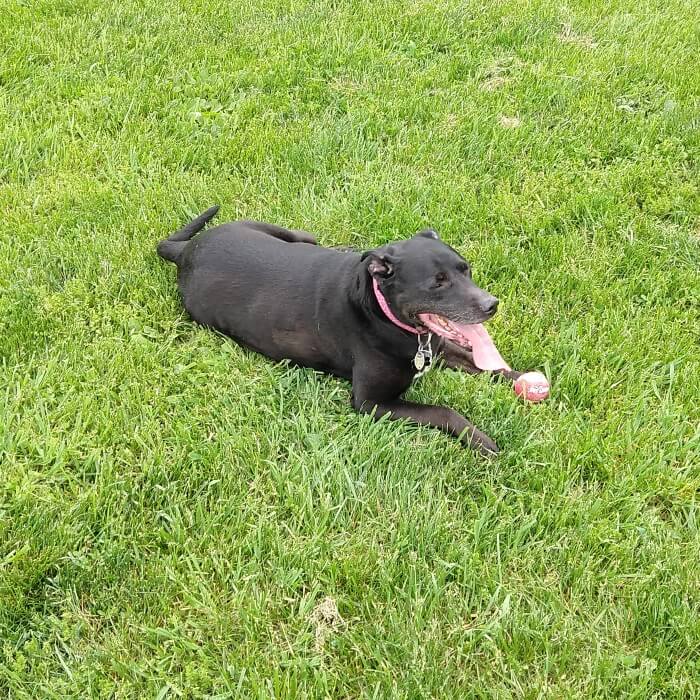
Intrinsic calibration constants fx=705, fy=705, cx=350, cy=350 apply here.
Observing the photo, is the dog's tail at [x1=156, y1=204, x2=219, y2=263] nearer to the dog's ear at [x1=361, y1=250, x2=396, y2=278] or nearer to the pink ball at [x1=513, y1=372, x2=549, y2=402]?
the dog's ear at [x1=361, y1=250, x2=396, y2=278]

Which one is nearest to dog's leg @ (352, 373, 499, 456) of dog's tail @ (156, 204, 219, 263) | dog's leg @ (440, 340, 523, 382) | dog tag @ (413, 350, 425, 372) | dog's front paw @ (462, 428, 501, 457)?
dog's front paw @ (462, 428, 501, 457)

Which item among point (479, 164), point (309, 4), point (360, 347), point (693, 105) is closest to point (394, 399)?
point (360, 347)

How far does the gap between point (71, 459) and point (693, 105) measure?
4957mm

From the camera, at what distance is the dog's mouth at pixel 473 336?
340 centimetres

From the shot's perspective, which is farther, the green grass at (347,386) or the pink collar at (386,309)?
the pink collar at (386,309)

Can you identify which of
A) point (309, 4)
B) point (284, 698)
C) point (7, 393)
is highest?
point (309, 4)

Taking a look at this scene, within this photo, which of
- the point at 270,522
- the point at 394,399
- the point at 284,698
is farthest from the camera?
the point at 394,399

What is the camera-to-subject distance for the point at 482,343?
3436 millimetres

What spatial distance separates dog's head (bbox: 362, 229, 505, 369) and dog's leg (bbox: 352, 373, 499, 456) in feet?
1.01

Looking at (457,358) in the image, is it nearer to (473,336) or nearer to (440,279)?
(473,336)

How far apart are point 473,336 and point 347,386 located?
731 millimetres

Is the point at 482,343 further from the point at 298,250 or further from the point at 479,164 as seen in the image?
the point at 479,164

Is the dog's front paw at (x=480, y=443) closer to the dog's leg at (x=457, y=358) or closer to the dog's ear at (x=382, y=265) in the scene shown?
the dog's leg at (x=457, y=358)

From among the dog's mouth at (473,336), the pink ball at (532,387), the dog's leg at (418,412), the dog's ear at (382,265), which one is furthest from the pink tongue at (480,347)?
the dog's ear at (382,265)
